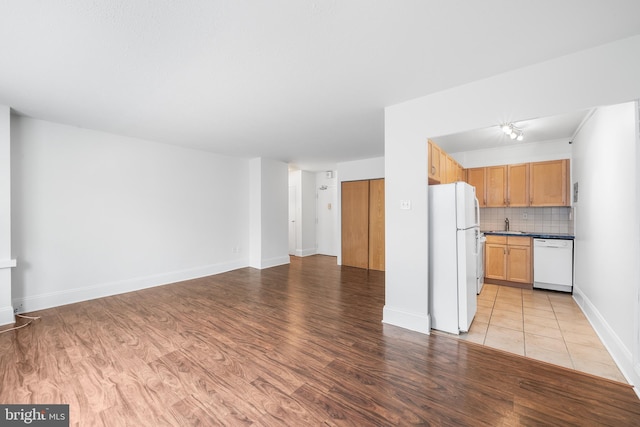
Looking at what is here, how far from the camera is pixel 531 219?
460 centimetres

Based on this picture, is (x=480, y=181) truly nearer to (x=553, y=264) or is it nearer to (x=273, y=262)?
(x=553, y=264)

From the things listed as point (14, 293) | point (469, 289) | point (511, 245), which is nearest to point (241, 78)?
point (469, 289)

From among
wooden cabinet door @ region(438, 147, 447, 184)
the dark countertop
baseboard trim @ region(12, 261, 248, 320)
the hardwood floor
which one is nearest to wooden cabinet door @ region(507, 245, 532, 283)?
the dark countertop

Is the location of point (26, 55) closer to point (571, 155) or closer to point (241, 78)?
point (241, 78)

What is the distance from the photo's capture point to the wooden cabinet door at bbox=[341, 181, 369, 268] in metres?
5.80

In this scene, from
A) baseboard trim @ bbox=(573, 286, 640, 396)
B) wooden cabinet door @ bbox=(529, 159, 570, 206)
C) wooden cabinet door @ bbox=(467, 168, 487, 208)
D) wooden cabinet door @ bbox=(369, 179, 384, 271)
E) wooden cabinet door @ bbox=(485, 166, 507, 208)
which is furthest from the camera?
wooden cabinet door @ bbox=(369, 179, 384, 271)

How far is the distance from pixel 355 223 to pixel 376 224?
1.70 ft

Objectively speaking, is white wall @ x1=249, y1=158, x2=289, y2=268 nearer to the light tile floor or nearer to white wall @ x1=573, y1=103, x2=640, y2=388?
the light tile floor

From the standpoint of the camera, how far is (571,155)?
409cm

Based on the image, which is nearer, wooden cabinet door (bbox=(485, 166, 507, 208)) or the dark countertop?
the dark countertop

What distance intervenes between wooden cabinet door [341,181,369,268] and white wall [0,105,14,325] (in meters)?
5.24

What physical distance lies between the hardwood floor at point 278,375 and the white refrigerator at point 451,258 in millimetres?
278

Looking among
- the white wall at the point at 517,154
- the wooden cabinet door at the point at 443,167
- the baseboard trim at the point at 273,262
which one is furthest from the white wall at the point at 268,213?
the white wall at the point at 517,154

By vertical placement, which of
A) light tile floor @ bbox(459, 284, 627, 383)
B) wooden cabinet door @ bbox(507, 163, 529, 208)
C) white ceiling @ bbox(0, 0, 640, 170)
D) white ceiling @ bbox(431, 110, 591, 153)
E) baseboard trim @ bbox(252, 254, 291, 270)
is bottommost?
light tile floor @ bbox(459, 284, 627, 383)
